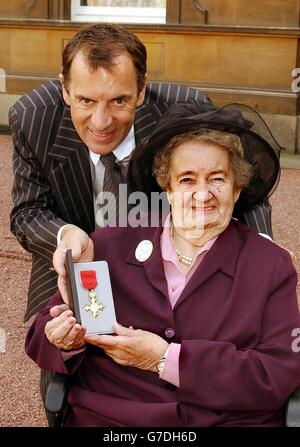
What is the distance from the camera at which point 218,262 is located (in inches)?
109

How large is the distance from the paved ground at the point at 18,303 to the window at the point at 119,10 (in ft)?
10.4

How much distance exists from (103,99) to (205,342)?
93 cm

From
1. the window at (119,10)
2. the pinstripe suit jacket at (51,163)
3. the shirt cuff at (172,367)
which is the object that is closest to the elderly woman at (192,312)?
the shirt cuff at (172,367)

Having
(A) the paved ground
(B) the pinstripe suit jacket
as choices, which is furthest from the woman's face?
(A) the paved ground

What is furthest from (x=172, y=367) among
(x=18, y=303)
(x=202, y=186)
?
(x=18, y=303)

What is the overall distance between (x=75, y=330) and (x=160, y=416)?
0.37 metres

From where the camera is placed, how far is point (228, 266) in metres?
2.77

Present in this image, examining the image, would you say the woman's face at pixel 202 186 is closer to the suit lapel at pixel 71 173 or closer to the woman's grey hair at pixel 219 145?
the woman's grey hair at pixel 219 145

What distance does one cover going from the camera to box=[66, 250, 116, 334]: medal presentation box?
8.50ft

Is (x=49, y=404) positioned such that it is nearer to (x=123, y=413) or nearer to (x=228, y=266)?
(x=123, y=413)

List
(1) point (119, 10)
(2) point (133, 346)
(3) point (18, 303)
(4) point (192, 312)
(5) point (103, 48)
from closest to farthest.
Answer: (2) point (133, 346)
(4) point (192, 312)
(5) point (103, 48)
(3) point (18, 303)
(1) point (119, 10)

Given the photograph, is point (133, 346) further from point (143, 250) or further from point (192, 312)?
point (143, 250)

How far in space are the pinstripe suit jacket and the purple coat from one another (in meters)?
0.57
